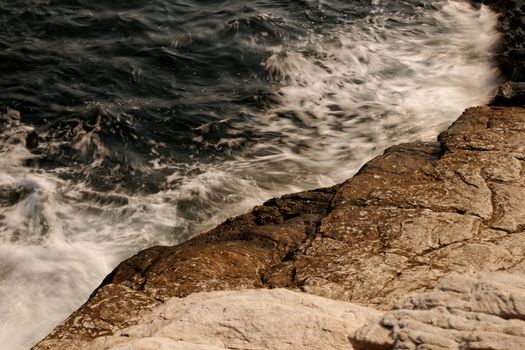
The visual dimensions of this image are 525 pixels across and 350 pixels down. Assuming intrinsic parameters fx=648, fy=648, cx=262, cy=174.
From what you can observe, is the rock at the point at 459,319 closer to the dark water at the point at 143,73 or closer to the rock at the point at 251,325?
the rock at the point at 251,325

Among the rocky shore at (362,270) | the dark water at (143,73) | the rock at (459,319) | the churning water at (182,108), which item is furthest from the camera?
the dark water at (143,73)

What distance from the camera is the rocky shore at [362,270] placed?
11.2 ft

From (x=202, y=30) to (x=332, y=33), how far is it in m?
2.38

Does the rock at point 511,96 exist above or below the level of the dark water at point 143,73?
above

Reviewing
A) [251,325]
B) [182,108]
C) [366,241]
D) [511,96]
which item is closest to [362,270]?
[366,241]

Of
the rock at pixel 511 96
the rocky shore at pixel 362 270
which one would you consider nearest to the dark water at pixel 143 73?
the rocky shore at pixel 362 270

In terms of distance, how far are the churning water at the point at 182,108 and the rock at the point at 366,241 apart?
128cm

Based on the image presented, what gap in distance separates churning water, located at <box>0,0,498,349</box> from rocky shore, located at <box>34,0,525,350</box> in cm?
139

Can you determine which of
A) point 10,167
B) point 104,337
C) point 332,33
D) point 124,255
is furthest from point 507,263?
point 332,33

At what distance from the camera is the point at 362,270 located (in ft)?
15.5

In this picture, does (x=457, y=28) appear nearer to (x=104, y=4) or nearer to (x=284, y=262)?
(x=104, y=4)

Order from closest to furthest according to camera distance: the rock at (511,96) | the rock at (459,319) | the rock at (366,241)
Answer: the rock at (459,319), the rock at (366,241), the rock at (511,96)

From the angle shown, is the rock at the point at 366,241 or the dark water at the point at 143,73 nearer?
the rock at the point at 366,241

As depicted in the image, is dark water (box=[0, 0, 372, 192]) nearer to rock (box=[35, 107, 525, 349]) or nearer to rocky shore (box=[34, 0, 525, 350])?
rock (box=[35, 107, 525, 349])
